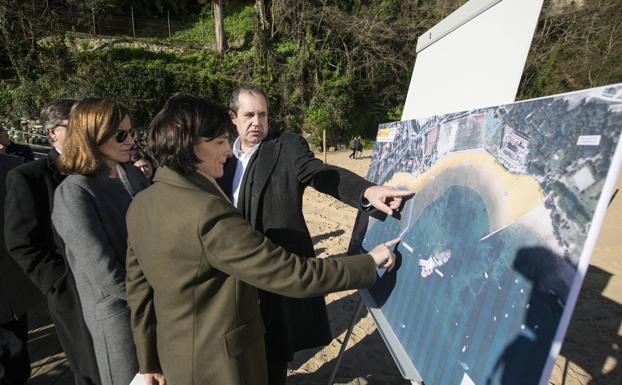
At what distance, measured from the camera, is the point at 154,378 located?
4.69 ft

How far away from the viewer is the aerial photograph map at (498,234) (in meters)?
0.87

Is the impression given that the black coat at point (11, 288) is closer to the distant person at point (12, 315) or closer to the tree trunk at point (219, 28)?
the distant person at point (12, 315)

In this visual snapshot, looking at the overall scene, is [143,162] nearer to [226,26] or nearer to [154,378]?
[154,378]

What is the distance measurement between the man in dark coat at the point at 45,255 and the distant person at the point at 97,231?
145 mm

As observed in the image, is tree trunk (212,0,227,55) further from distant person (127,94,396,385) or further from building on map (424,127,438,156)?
distant person (127,94,396,385)

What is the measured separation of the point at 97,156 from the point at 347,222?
5384mm

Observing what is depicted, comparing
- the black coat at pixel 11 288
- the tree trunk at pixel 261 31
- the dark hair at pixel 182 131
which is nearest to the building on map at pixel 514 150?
the dark hair at pixel 182 131

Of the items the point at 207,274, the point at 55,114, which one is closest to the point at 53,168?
the point at 55,114

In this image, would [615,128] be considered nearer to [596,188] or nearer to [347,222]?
[596,188]

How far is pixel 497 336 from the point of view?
1028mm

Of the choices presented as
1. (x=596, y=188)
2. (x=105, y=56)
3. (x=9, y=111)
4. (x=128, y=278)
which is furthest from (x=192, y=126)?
(x=105, y=56)

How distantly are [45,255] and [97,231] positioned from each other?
0.51 meters

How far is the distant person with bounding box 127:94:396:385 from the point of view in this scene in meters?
1.06

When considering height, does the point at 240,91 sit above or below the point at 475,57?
below
